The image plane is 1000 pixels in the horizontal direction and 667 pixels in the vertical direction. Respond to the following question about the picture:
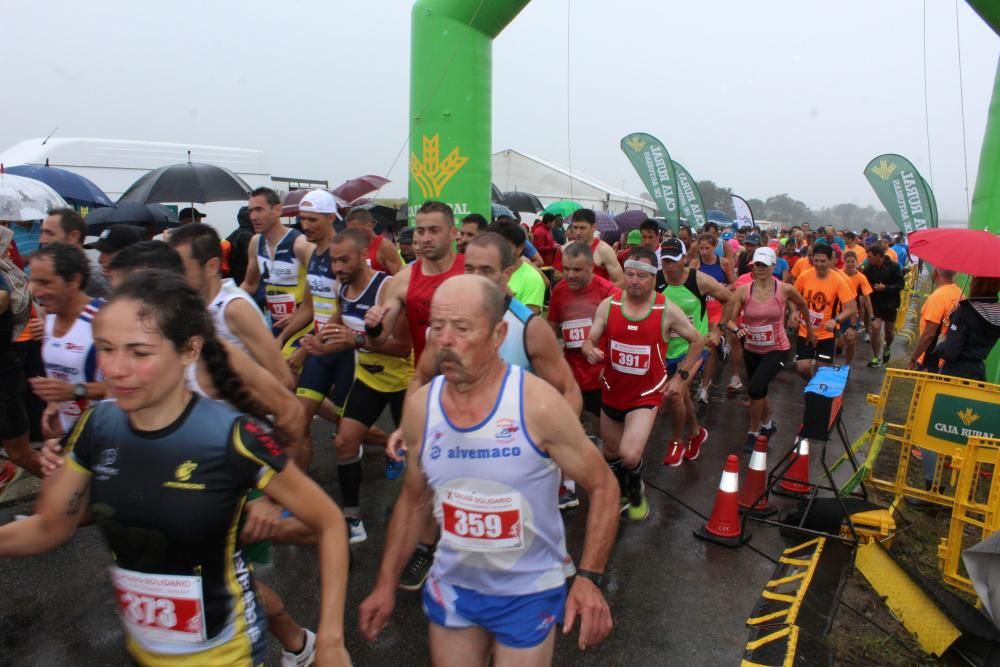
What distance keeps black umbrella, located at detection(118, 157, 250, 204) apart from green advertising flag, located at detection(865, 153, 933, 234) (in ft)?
35.8

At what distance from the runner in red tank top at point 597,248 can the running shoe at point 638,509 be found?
2473 mm

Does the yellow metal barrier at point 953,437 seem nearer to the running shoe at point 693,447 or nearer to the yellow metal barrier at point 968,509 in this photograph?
the yellow metal barrier at point 968,509

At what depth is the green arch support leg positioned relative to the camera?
7.97 metres

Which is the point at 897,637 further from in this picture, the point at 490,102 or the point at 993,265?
the point at 490,102

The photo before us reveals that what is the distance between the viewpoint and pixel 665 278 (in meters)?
6.76

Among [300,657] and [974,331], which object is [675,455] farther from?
[300,657]

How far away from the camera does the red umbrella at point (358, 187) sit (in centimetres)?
1506

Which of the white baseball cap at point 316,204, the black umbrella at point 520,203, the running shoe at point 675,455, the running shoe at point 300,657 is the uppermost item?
the black umbrella at point 520,203

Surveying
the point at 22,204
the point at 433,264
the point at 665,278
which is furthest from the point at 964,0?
the point at 22,204

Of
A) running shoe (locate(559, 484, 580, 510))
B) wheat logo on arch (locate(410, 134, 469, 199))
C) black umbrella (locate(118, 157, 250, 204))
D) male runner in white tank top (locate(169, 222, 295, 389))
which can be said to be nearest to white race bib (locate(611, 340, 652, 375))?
running shoe (locate(559, 484, 580, 510))

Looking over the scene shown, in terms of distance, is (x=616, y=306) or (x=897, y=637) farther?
(x=616, y=306)

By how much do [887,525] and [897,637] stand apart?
82 cm

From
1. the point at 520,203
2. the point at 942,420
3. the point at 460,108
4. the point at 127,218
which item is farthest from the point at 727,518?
the point at 520,203

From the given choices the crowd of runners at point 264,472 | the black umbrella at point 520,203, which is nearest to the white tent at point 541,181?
the black umbrella at point 520,203
